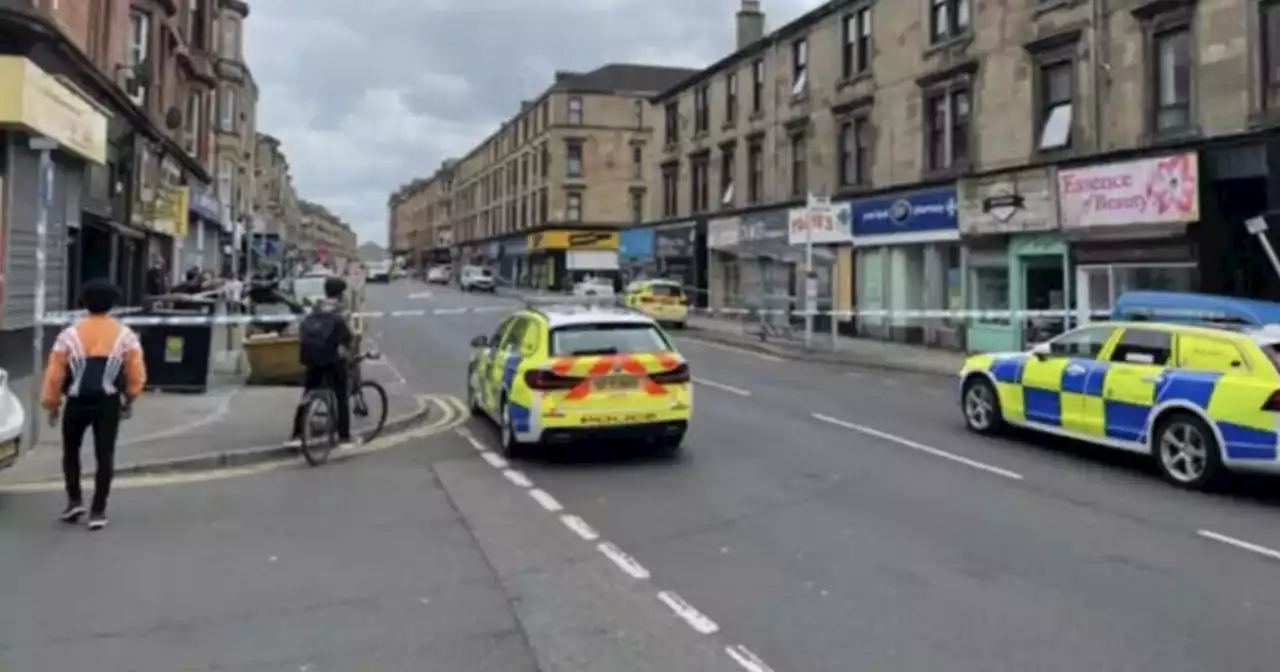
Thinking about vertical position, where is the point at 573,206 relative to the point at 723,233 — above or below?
above

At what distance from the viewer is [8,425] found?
8281 millimetres

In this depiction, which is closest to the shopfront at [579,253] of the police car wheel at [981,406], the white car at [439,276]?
the white car at [439,276]

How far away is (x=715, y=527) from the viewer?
800 centimetres

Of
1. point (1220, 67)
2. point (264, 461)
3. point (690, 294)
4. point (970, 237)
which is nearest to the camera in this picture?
point (264, 461)

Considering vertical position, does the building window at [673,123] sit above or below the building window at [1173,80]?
above

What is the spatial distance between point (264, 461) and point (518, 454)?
8.64 ft

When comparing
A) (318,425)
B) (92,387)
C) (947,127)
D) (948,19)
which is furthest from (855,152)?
(92,387)

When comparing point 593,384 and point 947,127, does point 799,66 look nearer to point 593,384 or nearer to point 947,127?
point 947,127

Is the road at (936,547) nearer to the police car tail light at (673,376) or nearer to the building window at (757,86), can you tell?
the police car tail light at (673,376)

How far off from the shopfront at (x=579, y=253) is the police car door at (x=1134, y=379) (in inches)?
2443

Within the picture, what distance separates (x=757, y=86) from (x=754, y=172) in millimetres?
3119

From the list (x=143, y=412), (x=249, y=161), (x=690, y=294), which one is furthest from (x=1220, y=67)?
(x=249, y=161)

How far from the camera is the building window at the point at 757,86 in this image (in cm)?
3844

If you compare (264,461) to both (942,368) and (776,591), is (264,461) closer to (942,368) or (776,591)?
(776,591)
